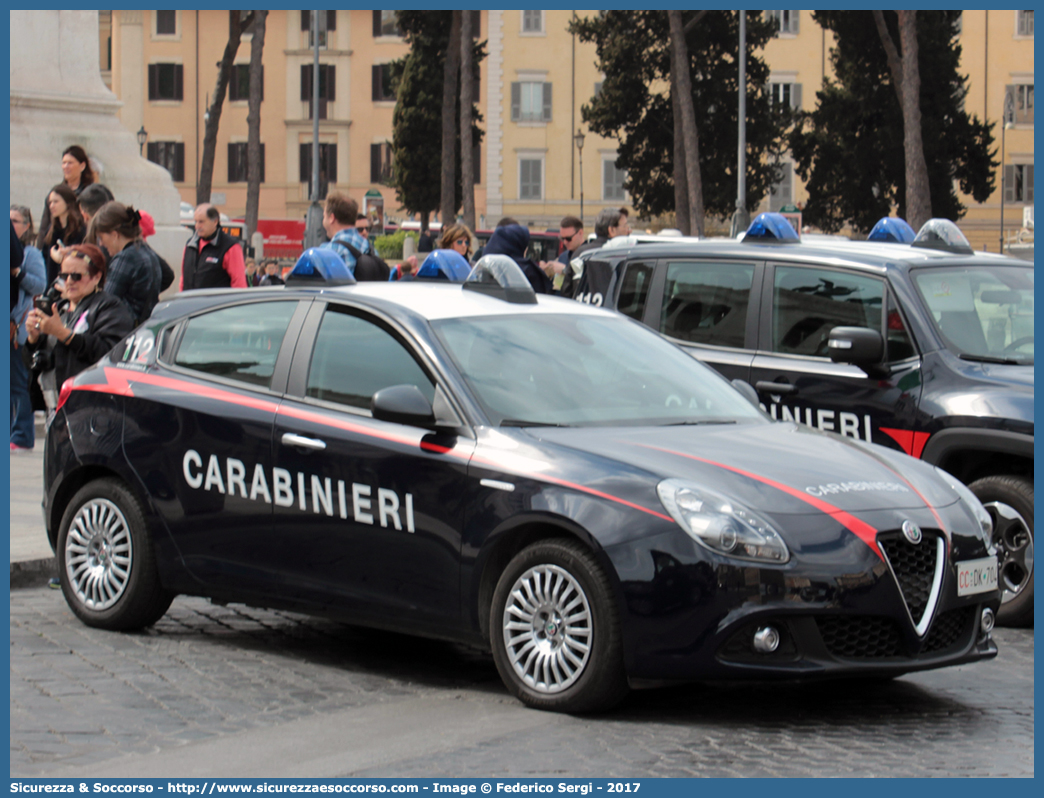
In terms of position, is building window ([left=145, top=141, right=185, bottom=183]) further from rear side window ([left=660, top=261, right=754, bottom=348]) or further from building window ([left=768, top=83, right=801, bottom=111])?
rear side window ([left=660, top=261, right=754, bottom=348])

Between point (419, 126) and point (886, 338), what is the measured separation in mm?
60294

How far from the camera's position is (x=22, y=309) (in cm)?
1268

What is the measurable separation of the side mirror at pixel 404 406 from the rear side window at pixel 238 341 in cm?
93

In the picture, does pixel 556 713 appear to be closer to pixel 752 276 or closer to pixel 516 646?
pixel 516 646

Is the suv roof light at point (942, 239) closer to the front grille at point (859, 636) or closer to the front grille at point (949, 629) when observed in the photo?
the front grille at point (949, 629)

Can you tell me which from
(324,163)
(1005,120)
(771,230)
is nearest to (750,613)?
(771,230)

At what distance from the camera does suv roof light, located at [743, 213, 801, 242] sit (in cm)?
947

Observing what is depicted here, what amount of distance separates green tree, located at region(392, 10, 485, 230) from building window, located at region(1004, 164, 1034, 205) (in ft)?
86.4

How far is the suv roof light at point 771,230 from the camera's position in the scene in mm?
9469

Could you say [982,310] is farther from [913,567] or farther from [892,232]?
[913,567]

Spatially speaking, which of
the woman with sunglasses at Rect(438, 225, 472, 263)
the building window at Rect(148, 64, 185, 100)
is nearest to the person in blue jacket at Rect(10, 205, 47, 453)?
the woman with sunglasses at Rect(438, 225, 472, 263)

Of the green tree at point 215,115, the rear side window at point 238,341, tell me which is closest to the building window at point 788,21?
the green tree at point 215,115

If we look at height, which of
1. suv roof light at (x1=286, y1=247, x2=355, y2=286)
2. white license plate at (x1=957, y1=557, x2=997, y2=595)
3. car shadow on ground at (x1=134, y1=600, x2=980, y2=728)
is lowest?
car shadow on ground at (x1=134, y1=600, x2=980, y2=728)

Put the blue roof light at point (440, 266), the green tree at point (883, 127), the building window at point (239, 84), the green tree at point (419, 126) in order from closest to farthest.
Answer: the blue roof light at point (440, 266), the green tree at point (883, 127), the green tree at point (419, 126), the building window at point (239, 84)
